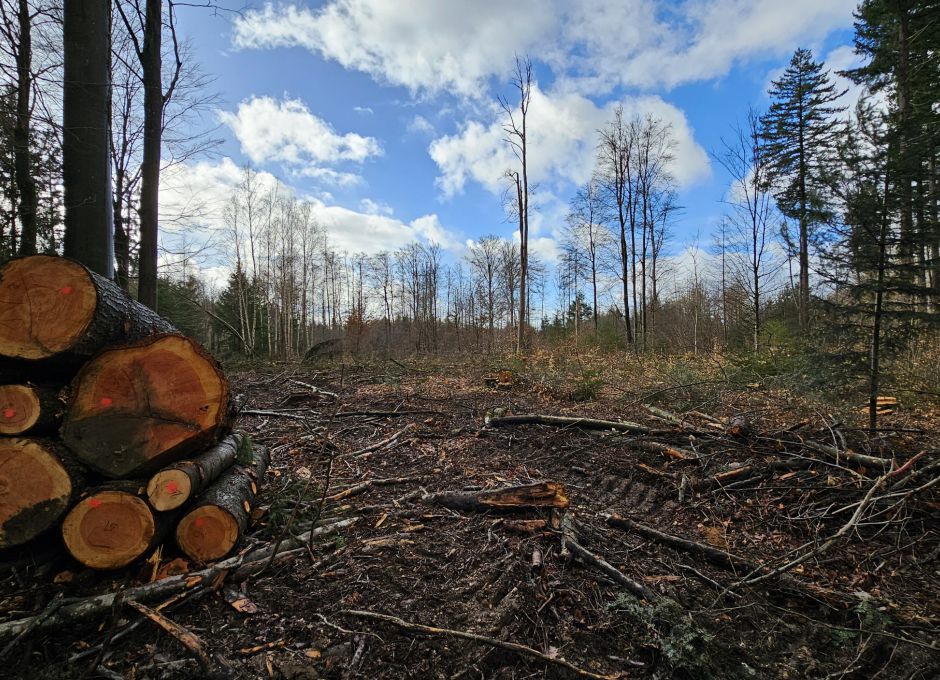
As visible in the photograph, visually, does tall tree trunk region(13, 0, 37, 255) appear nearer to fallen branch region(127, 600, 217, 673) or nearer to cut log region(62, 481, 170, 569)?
cut log region(62, 481, 170, 569)

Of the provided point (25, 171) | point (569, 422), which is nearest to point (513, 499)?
point (569, 422)

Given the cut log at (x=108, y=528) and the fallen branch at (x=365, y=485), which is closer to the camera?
the cut log at (x=108, y=528)

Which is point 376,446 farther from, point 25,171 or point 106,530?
point 25,171

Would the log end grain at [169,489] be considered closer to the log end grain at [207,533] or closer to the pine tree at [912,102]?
the log end grain at [207,533]

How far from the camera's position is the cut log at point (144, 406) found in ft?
7.25

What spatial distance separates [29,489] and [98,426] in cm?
40

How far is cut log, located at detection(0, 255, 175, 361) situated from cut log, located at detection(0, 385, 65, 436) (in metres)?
0.19

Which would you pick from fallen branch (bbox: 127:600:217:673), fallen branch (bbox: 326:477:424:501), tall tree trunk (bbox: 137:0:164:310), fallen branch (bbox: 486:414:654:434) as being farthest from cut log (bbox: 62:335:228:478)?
tall tree trunk (bbox: 137:0:164:310)

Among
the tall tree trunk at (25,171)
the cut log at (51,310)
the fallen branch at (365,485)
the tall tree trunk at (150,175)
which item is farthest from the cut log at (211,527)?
the tall tree trunk at (25,171)

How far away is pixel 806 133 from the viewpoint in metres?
18.9

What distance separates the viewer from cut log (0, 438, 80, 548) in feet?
6.69

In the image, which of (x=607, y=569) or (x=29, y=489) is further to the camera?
(x=607, y=569)

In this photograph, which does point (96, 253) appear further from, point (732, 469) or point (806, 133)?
point (806, 133)

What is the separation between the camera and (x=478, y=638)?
73.6 inches
